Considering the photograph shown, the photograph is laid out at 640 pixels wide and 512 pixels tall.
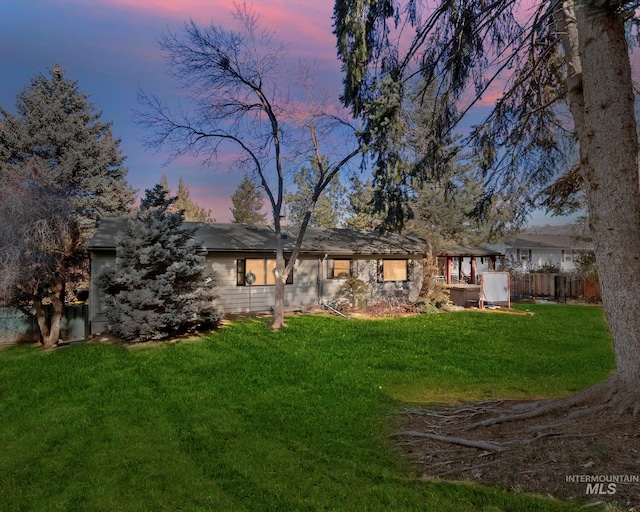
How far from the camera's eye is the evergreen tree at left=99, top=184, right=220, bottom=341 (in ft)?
33.0

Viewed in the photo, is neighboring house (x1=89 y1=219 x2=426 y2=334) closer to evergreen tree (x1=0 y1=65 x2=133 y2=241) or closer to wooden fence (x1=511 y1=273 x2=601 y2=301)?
wooden fence (x1=511 y1=273 x2=601 y2=301)

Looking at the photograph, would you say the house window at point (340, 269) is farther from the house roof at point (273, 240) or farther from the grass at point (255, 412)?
the grass at point (255, 412)

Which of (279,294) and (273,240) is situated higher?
(273,240)

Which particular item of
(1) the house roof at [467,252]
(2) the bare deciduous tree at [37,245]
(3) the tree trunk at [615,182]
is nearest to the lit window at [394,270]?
(1) the house roof at [467,252]

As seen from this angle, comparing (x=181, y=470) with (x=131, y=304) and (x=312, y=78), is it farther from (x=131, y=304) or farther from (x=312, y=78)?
(x=312, y=78)

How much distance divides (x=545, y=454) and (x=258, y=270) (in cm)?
1264

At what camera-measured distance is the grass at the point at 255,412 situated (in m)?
3.10

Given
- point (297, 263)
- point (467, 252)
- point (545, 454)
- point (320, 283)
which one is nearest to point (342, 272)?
point (320, 283)

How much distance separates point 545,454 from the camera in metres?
3.27

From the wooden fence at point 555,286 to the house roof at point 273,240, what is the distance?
7.31m

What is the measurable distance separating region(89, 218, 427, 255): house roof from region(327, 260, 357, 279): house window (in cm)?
61

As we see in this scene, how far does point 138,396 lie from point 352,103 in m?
7.44

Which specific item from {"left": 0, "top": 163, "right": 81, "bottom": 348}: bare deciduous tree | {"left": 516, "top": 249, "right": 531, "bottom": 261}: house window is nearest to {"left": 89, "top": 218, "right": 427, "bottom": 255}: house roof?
{"left": 0, "top": 163, "right": 81, "bottom": 348}: bare deciduous tree

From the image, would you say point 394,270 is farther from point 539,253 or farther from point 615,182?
point 539,253
